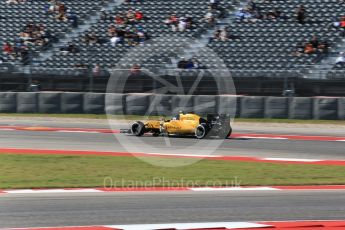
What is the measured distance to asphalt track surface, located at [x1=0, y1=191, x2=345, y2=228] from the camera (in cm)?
814

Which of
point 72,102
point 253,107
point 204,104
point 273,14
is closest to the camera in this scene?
point 253,107

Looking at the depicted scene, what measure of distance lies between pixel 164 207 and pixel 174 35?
19.7 meters

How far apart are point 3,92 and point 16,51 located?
4744mm

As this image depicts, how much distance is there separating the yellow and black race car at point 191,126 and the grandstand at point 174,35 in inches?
262

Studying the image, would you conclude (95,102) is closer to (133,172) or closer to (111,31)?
(111,31)

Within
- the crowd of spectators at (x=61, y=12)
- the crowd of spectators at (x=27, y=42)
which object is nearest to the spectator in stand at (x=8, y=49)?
the crowd of spectators at (x=27, y=42)

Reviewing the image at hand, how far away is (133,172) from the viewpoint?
41.0 ft

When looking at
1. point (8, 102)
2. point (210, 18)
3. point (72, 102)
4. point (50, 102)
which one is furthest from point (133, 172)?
point (210, 18)

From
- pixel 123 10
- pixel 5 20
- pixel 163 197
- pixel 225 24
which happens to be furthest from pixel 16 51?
pixel 163 197

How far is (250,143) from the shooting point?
17625 mm

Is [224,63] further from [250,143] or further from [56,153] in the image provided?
[56,153]

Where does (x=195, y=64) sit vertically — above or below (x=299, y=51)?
below

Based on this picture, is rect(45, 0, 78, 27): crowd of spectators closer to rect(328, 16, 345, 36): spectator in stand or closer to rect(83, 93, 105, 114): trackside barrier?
rect(83, 93, 105, 114): trackside barrier

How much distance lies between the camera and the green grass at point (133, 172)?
11.4 metres
